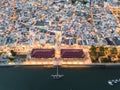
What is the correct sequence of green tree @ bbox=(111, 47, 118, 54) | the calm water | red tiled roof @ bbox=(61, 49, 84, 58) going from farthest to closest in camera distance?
green tree @ bbox=(111, 47, 118, 54) → red tiled roof @ bbox=(61, 49, 84, 58) → the calm water

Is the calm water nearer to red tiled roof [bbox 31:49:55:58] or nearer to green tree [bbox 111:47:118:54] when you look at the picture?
red tiled roof [bbox 31:49:55:58]

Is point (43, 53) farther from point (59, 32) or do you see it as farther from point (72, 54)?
point (59, 32)

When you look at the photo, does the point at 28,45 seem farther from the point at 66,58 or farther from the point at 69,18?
the point at 69,18

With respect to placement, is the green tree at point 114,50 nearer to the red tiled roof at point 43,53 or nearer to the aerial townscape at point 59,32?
the aerial townscape at point 59,32

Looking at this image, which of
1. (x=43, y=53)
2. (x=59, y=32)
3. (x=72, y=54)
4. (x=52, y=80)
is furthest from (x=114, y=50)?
(x=52, y=80)

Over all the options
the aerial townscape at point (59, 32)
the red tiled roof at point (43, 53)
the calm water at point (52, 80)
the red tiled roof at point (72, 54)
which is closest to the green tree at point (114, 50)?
the aerial townscape at point (59, 32)

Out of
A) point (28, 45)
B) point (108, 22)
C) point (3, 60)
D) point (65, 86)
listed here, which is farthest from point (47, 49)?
point (108, 22)

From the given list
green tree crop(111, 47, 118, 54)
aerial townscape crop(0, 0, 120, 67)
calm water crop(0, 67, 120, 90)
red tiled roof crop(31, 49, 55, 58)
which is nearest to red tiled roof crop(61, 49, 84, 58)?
aerial townscape crop(0, 0, 120, 67)
